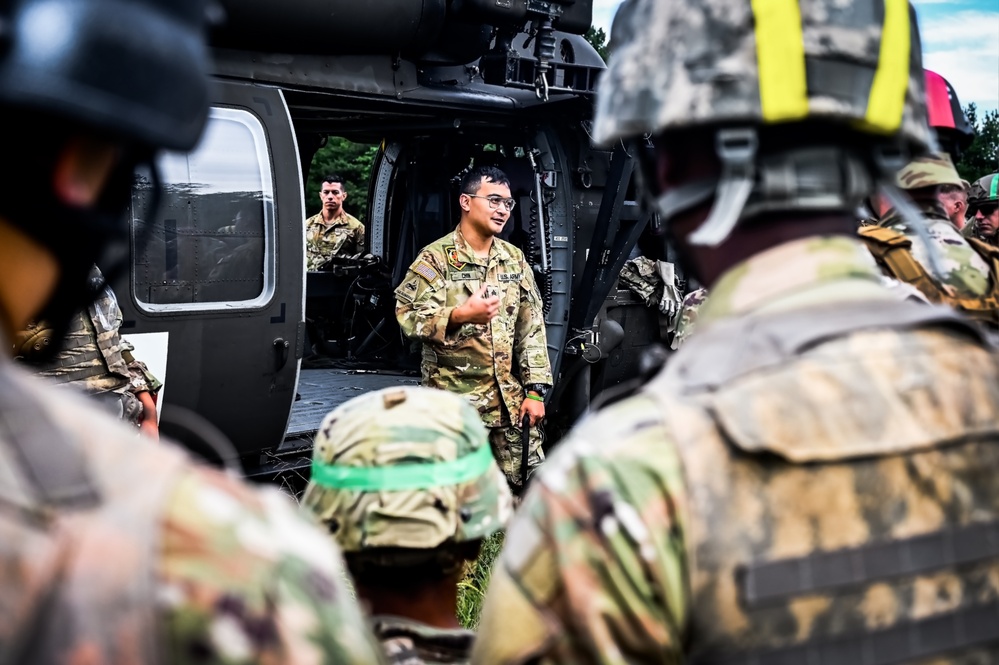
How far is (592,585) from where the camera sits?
1.21 m

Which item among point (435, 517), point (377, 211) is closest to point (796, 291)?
point (435, 517)

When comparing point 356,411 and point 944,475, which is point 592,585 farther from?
point 356,411

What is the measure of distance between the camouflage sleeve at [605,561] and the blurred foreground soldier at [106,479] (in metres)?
0.25

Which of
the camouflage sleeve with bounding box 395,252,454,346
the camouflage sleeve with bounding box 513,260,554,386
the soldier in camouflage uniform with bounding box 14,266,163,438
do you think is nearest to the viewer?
the soldier in camouflage uniform with bounding box 14,266,163,438

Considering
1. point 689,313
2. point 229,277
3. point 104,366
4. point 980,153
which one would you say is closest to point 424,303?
point 229,277

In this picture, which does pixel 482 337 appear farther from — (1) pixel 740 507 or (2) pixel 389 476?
(1) pixel 740 507

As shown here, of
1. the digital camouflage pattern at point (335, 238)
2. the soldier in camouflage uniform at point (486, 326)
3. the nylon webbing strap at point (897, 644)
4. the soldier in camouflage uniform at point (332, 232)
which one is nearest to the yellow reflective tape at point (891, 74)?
the nylon webbing strap at point (897, 644)

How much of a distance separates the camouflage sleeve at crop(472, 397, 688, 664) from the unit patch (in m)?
4.24

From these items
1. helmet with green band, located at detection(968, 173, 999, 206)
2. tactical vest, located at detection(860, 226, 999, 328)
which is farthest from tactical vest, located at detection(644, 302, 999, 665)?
helmet with green band, located at detection(968, 173, 999, 206)

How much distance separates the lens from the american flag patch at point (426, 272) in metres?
5.40

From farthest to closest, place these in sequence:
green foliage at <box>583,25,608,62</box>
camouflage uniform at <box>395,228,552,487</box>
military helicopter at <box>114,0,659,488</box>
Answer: green foliage at <box>583,25,608,62</box>, camouflage uniform at <box>395,228,552,487</box>, military helicopter at <box>114,0,659,488</box>

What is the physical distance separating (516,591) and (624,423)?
23 cm

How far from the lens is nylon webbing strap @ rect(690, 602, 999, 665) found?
121cm

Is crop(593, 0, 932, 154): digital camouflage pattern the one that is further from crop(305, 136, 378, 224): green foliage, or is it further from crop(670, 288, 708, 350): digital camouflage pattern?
crop(305, 136, 378, 224): green foliage
